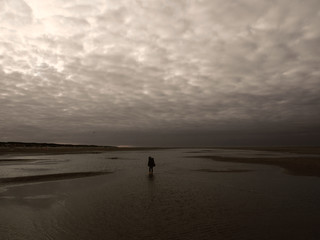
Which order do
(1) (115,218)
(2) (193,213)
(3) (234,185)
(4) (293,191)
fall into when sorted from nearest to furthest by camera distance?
1. (1) (115,218)
2. (2) (193,213)
3. (4) (293,191)
4. (3) (234,185)

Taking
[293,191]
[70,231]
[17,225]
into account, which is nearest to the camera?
[70,231]

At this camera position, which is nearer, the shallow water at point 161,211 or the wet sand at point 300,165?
the shallow water at point 161,211

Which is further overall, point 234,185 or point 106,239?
point 234,185

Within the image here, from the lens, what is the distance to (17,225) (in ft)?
32.1

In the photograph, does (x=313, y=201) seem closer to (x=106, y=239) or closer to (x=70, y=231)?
(x=106, y=239)

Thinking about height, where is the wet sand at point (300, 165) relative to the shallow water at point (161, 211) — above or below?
above

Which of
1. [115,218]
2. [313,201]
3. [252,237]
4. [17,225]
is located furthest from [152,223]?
[313,201]

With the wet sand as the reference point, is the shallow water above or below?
below

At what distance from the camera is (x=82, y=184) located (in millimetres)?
19562

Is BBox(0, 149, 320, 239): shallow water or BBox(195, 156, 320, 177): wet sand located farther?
BBox(195, 156, 320, 177): wet sand

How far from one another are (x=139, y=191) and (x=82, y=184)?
6001mm

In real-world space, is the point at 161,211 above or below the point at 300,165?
below

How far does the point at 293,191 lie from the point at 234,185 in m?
4.26

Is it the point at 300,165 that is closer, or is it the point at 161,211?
the point at 161,211
